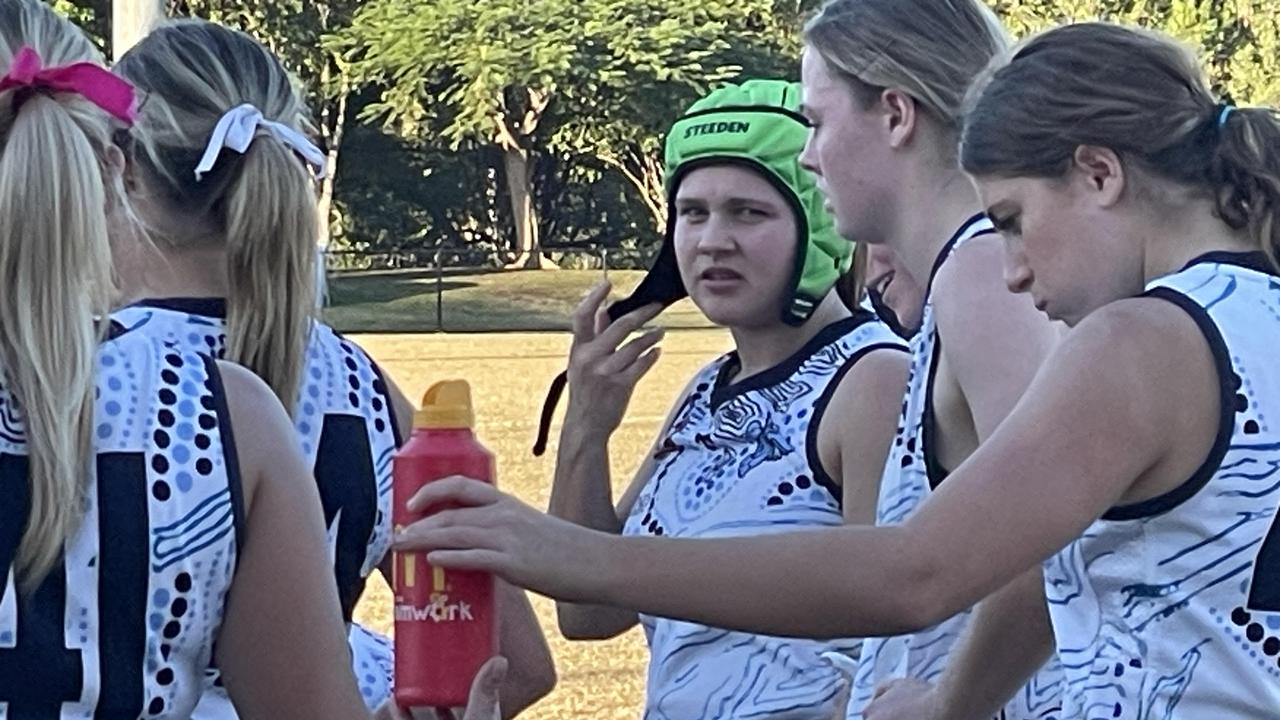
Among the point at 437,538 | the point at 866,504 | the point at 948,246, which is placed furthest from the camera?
the point at 866,504

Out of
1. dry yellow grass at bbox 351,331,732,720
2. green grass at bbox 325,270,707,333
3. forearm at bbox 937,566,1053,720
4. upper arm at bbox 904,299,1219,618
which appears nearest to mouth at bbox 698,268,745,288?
forearm at bbox 937,566,1053,720

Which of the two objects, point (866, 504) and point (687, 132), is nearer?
point (866, 504)

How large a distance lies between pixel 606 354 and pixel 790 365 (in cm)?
31

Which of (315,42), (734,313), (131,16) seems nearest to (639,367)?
(734,313)

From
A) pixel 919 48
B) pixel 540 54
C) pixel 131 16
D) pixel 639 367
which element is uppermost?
pixel 540 54

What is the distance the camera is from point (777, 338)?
3.37m

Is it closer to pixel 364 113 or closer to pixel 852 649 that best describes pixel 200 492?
pixel 852 649

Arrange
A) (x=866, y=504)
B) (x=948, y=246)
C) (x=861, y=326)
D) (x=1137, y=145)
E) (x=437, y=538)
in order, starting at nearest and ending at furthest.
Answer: (x=437, y=538) → (x=1137, y=145) → (x=948, y=246) → (x=866, y=504) → (x=861, y=326)

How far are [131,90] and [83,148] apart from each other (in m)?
0.12

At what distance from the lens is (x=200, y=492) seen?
2158 mm

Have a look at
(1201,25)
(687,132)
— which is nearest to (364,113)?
(1201,25)

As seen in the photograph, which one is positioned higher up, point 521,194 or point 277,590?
point 521,194

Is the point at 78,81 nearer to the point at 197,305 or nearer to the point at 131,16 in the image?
the point at 197,305

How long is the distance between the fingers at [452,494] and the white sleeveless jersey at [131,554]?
0.27m
